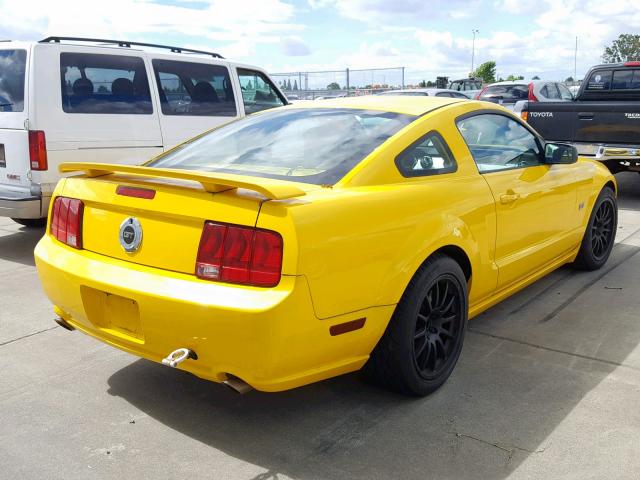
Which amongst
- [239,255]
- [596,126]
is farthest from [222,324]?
[596,126]

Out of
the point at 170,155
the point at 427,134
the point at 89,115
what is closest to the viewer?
the point at 427,134

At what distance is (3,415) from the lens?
9.97ft

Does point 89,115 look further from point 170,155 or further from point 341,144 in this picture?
point 341,144

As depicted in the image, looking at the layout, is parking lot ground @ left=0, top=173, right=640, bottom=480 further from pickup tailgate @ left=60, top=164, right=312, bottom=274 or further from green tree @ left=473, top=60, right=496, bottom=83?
green tree @ left=473, top=60, right=496, bottom=83

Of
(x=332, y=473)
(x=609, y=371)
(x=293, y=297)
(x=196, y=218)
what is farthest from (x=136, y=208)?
(x=609, y=371)

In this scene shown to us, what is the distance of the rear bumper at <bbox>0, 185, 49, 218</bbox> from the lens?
570cm

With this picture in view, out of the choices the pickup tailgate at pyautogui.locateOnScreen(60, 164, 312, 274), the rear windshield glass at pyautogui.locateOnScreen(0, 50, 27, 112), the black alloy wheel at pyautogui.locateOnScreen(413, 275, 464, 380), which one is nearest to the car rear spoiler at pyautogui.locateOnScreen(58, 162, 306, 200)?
the pickup tailgate at pyautogui.locateOnScreen(60, 164, 312, 274)

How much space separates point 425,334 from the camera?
316 cm

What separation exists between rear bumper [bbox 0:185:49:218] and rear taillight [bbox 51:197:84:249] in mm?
2748

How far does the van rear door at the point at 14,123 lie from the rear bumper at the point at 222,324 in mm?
3307

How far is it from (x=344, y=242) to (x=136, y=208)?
0.91 metres

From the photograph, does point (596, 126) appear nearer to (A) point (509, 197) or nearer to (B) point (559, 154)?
(B) point (559, 154)

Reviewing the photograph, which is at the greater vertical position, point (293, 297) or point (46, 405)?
point (293, 297)

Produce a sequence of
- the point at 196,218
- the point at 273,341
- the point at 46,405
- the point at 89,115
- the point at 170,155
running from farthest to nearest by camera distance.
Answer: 1. the point at 89,115
2. the point at 170,155
3. the point at 46,405
4. the point at 196,218
5. the point at 273,341
